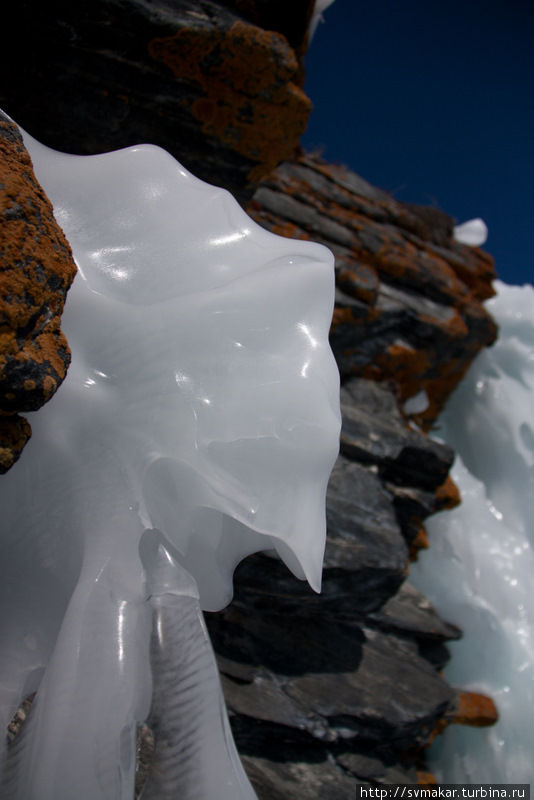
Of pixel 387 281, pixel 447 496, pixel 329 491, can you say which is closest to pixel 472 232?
pixel 387 281

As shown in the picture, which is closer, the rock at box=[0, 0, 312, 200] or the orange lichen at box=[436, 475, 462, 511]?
the rock at box=[0, 0, 312, 200]

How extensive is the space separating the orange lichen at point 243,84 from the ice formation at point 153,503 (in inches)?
55.8

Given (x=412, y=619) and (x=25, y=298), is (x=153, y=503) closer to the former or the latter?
(x=25, y=298)

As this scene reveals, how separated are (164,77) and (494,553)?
4125 millimetres

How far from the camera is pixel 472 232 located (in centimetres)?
655

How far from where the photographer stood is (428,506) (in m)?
3.81

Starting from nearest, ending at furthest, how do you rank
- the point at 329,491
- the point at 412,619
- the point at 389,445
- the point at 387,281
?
the point at 329,491 → the point at 412,619 → the point at 389,445 → the point at 387,281

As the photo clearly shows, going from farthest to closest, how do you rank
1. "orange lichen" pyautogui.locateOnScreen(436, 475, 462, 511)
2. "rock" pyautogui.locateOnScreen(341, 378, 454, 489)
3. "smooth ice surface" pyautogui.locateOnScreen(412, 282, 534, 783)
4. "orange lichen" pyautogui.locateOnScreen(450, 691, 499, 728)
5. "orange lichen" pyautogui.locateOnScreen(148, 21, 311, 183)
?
"orange lichen" pyautogui.locateOnScreen(436, 475, 462, 511)
"rock" pyautogui.locateOnScreen(341, 378, 454, 489)
"smooth ice surface" pyautogui.locateOnScreen(412, 282, 534, 783)
"orange lichen" pyautogui.locateOnScreen(450, 691, 499, 728)
"orange lichen" pyautogui.locateOnScreen(148, 21, 311, 183)

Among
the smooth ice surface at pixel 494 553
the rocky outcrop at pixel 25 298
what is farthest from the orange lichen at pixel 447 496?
the rocky outcrop at pixel 25 298

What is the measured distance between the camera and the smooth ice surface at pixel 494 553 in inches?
136

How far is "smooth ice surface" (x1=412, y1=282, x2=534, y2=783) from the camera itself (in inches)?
136

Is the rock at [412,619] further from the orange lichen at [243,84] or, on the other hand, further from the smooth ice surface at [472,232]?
the smooth ice surface at [472,232]

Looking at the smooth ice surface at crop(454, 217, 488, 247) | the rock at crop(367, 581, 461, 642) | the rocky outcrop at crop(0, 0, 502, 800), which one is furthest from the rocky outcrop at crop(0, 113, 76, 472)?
the smooth ice surface at crop(454, 217, 488, 247)

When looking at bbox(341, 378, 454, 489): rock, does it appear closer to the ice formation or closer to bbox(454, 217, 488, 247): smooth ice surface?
the ice formation
